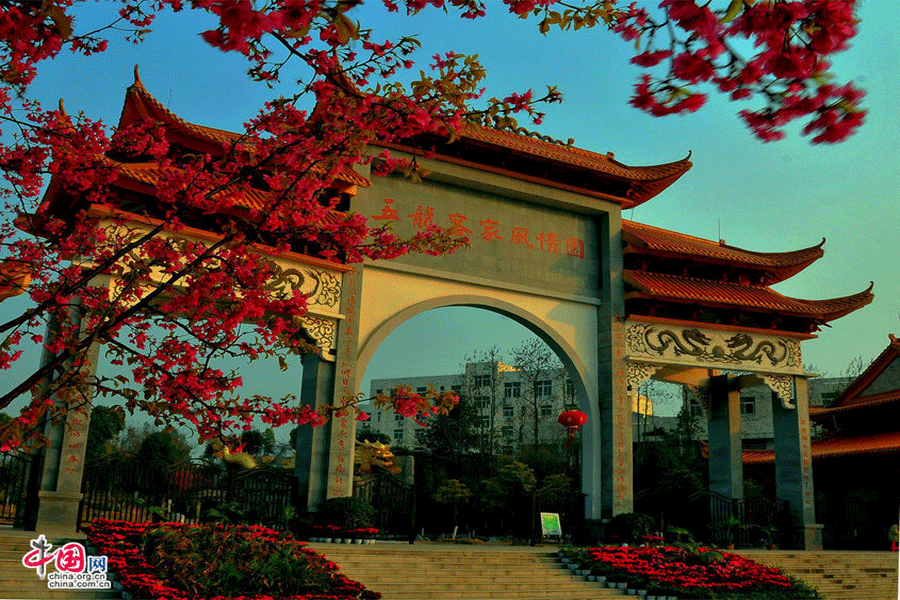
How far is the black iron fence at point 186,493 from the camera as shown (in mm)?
8523

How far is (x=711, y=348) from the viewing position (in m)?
12.3

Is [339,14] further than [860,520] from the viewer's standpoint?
No

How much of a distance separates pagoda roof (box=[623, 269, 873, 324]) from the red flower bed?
3856 mm

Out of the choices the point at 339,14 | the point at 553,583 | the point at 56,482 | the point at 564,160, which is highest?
the point at 564,160

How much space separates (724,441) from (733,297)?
112 inches

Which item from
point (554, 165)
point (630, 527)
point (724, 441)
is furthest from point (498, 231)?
point (724, 441)

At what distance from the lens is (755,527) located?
12.1 metres

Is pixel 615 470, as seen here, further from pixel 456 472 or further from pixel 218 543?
pixel 456 472

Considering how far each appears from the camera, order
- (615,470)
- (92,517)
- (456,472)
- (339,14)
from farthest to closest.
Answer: (456,472), (615,470), (92,517), (339,14)

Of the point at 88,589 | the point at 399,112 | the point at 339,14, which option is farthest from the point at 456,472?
the point at 339,14

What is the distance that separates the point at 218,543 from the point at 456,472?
579 inches

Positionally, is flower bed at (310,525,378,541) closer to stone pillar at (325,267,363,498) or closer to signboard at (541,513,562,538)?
stone pillar at (325,267,363,498)

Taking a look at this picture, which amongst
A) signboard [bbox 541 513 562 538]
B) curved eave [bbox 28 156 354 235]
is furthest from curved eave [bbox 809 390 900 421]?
curved eave [bbox 28 156 354 235]

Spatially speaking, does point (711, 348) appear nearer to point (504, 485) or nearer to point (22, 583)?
point (504, 485)
